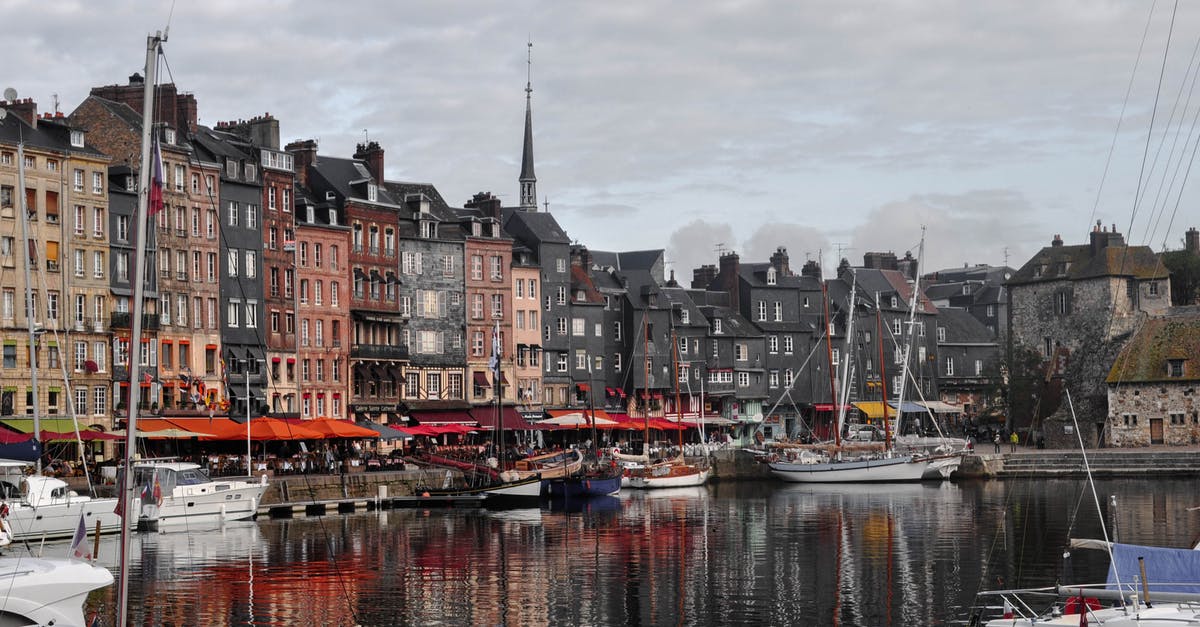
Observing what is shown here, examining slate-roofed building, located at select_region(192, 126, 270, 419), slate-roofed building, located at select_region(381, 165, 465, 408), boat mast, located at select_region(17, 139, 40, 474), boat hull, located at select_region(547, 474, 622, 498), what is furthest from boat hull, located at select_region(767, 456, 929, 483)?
boat mast, located at select_region(17, 139, 40, 474)

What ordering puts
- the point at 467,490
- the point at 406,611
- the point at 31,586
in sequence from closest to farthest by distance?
1. the point at 31,586
2. the point at 406,611
3. the point at 467,490

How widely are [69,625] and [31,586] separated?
902 mm

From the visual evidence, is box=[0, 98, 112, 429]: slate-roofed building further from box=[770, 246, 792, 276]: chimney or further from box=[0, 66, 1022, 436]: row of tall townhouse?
box=[770, 246, 792, 276]: chimney

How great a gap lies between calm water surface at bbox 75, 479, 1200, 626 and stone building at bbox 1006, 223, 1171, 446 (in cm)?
2686

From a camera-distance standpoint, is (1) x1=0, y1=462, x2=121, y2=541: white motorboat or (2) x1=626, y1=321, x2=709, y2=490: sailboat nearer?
(1) x1=0, y1=462, x2=121, y2=541: white motorboat

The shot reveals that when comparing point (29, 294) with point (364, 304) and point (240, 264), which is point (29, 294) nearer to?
point (240, 264)

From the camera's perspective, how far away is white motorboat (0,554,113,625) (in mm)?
25703

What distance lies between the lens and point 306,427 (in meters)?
71.1

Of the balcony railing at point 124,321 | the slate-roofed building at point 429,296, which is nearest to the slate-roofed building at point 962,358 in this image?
the slate-roofed building at point 429,296

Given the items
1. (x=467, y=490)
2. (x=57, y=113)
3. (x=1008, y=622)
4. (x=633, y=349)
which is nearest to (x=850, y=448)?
(x=633, y=349)

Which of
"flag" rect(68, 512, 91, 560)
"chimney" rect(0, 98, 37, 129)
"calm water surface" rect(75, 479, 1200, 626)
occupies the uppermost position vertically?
"chimney" rect(0, 98, 37, 129)

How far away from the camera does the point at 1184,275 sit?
114m

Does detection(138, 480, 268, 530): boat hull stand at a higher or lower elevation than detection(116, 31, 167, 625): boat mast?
lower

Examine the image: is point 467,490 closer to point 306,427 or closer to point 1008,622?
point 306,427
